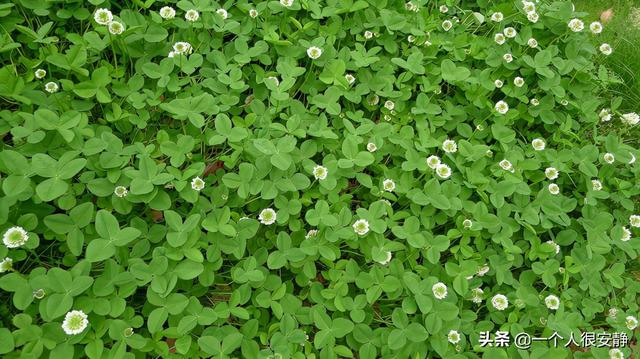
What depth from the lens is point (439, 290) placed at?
7.07 feet

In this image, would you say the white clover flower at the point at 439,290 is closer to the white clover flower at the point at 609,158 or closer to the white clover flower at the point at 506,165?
the white clover flower at the point at 506,165

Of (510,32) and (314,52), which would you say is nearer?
(314,52)

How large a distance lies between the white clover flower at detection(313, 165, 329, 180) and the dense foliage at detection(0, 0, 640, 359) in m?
0.01

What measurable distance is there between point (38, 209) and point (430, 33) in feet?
7.34

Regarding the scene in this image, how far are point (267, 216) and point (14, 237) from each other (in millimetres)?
959

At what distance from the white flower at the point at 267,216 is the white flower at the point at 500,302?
1070 mm

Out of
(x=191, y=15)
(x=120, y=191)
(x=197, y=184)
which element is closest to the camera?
(x=120, y=191)

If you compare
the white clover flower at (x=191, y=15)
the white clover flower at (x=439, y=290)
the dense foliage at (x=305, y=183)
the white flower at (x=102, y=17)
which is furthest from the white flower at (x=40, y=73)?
the white clover flower at (x=439, y=290)

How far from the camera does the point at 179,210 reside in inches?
86.7

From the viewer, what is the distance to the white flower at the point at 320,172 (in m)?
2.25

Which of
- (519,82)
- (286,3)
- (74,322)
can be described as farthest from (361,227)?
(519,82)

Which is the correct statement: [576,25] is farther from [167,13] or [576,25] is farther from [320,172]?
[167,13]

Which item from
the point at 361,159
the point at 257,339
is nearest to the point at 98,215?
the point at 257,339

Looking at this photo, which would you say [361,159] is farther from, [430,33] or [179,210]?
[430,33]
